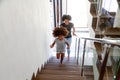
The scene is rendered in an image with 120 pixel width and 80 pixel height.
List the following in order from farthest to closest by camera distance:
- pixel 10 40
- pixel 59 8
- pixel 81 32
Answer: pixel 81 32
pixel 59 8
pixel 10 40

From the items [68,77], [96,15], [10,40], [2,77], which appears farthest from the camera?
[96,15]

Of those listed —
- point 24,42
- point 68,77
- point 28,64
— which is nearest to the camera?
point 24,42

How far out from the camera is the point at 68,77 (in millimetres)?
3254

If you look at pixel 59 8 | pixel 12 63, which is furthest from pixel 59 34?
pixel 59 8

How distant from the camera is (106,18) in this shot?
14.0 ft

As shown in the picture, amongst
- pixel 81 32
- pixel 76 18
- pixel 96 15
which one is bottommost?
pixel 81 32

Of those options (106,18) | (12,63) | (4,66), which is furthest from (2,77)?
(106,18)

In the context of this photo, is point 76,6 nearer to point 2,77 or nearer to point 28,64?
point 28,64

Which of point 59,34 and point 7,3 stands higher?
point 7,3

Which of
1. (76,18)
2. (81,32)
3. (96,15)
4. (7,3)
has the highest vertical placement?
(7,3)

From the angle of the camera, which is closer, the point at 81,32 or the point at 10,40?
the point at 10,40

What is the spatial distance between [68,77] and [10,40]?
1.72m

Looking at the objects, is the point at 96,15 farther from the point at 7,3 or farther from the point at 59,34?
the point at 7,3

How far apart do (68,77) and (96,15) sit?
1939mm
